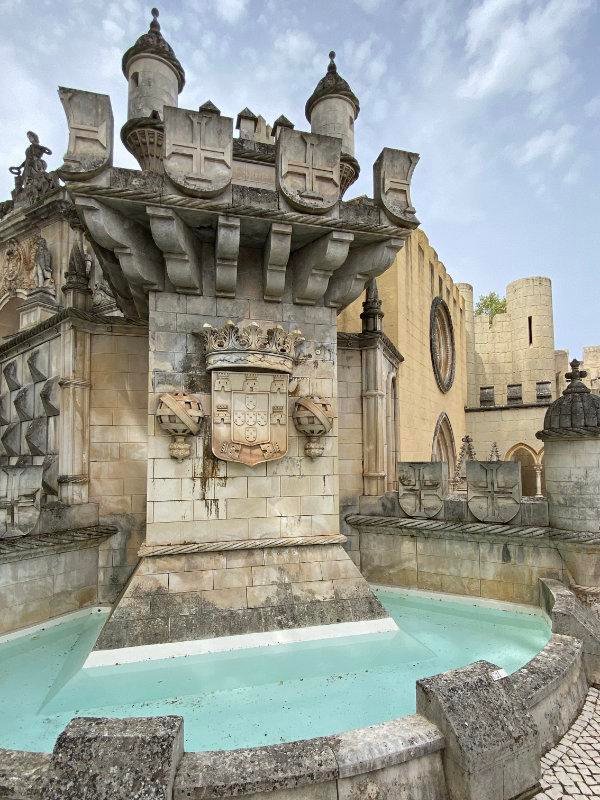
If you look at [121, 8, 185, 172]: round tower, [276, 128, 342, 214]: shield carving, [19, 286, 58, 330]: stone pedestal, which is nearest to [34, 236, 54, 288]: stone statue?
[19, 286, 58, 330]: stone pedestal

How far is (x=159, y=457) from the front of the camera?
5129 millimetres

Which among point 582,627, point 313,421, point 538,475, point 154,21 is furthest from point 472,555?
point 538,475

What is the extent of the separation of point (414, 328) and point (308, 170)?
8.37m

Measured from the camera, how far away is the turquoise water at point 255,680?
10.9 feet

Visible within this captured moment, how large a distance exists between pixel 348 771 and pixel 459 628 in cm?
350

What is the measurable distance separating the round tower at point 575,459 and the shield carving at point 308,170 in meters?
3.85

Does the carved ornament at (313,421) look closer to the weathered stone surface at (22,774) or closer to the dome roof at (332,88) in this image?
the weathered stone surface at (22,774)

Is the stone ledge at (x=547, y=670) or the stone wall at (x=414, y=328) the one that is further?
the stone wall at (x=414, y=328)

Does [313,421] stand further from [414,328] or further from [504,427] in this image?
[504,427]

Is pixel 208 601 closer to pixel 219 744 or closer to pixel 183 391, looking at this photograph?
pixel 219 744

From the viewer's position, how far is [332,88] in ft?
23.9

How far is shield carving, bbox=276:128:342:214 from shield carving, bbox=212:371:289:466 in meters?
2.08

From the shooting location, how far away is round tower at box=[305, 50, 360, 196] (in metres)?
7.30

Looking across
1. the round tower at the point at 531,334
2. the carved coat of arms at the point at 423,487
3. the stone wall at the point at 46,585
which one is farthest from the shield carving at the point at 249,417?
the round tower at the point at 531,334
